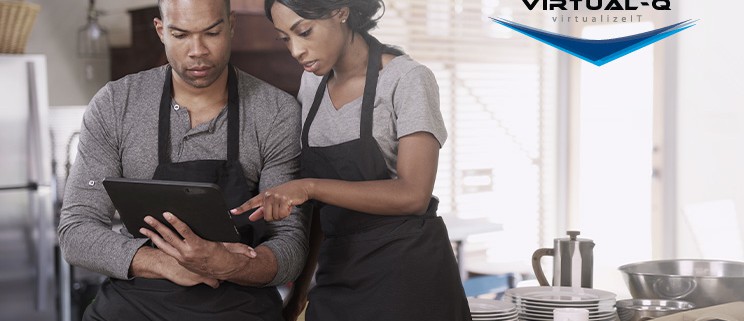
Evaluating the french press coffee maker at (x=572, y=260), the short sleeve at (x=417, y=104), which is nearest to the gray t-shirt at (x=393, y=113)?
the short sleeve at (x=417, y=104)

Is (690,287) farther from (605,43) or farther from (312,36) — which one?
(605,43)

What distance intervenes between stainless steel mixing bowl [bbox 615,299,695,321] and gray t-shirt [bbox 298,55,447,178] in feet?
2.07

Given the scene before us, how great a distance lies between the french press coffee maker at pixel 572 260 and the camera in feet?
7.93

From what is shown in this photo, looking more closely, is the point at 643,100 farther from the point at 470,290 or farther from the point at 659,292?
the point at 659,292

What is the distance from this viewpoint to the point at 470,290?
5543 millimetres

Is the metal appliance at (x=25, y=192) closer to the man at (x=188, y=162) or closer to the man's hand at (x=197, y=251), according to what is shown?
the man at (x=188, y=162)

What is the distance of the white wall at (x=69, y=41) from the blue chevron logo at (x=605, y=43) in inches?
110

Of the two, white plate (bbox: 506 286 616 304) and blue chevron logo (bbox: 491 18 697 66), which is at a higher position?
blue chevron logo (bbox: 491 18 697 66)

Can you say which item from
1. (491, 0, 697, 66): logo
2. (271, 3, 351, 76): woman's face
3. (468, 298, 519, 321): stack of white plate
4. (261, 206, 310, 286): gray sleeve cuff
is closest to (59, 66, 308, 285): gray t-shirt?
(261, 206, 310, 286): gray sleeve cuff

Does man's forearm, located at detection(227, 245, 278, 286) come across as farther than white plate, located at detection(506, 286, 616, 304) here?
No

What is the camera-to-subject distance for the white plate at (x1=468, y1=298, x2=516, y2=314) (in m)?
2.14

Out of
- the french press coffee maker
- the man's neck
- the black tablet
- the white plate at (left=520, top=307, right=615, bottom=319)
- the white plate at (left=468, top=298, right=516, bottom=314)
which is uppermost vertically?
the man's neck

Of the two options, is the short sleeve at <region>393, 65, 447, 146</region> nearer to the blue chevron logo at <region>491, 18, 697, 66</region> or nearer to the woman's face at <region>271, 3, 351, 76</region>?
the woman's face at <region>271, 3, 351, 76</region>

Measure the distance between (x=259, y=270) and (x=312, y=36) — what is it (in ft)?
1.63
